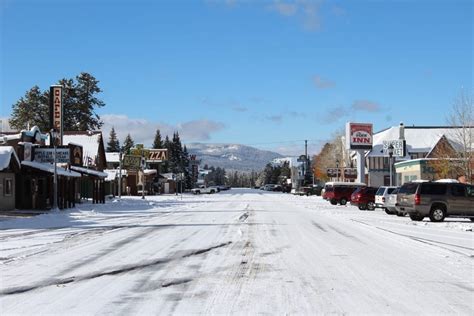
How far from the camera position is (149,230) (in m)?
22.1

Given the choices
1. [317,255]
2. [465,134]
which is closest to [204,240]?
[317,255]

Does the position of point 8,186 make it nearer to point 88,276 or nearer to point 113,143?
point 88,276

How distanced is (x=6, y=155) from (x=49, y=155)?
4047mm

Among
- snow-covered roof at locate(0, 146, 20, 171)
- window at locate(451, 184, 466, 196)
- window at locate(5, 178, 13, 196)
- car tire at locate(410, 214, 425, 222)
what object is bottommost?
car tire at locate(410, 214, 425, 222)

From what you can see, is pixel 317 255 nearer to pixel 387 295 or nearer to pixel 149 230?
pixel 387 295

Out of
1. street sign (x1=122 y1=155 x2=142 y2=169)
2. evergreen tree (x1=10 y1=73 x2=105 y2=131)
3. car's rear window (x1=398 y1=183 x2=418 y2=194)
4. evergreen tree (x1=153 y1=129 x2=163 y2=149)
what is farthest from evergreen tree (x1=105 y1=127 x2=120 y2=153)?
car's rear window (x1=398 y1=183 x2=418 y2=194)

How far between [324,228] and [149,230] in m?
7.00

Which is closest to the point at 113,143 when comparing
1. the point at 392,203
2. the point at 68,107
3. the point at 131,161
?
the point at 68,107

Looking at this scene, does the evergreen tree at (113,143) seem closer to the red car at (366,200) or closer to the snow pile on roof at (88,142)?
the snow pile on roof at (88,142)

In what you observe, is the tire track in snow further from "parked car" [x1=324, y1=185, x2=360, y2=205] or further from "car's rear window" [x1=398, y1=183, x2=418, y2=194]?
"parked car" [x1=324, y1=185, x2=360, y2=205]

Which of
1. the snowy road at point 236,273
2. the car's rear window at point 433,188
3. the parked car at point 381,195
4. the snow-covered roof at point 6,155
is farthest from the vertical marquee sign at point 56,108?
the car's rear window at point 433,188

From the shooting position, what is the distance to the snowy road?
844 centimetres

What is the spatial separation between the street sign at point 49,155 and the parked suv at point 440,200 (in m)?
22.3

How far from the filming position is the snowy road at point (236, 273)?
8438mm
